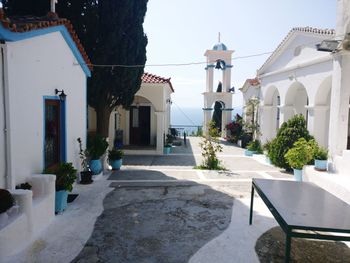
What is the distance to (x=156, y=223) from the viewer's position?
5738 millimetres

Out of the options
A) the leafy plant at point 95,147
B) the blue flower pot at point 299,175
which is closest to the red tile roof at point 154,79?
the leafy plant at point 95,147

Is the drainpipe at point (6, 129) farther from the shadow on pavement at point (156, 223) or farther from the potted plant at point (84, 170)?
the potted plant at point (84, 170)

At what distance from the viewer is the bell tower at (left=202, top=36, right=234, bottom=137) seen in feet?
68.2

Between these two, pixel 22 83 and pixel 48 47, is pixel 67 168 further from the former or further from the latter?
pixel 48 47

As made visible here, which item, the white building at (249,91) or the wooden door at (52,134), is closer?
the wooden door at (52,134)

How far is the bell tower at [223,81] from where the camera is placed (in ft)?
68.2

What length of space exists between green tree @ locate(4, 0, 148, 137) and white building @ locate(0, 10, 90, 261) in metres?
2.68

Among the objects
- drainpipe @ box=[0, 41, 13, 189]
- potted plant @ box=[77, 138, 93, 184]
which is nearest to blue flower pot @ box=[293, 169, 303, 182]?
potted plant @ box=[77, 138, 93, 184]

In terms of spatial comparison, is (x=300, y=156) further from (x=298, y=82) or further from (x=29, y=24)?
(x=29, y=24)

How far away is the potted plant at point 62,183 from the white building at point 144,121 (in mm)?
8486

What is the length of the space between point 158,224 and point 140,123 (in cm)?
1163

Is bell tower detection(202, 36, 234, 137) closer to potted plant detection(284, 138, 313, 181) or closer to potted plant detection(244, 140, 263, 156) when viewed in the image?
potted plant detection(244, 140, 263, 156)

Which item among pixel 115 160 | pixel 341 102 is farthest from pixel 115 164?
pixel 341 102

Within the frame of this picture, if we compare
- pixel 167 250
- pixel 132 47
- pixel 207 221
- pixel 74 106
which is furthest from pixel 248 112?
pixel 167 250
